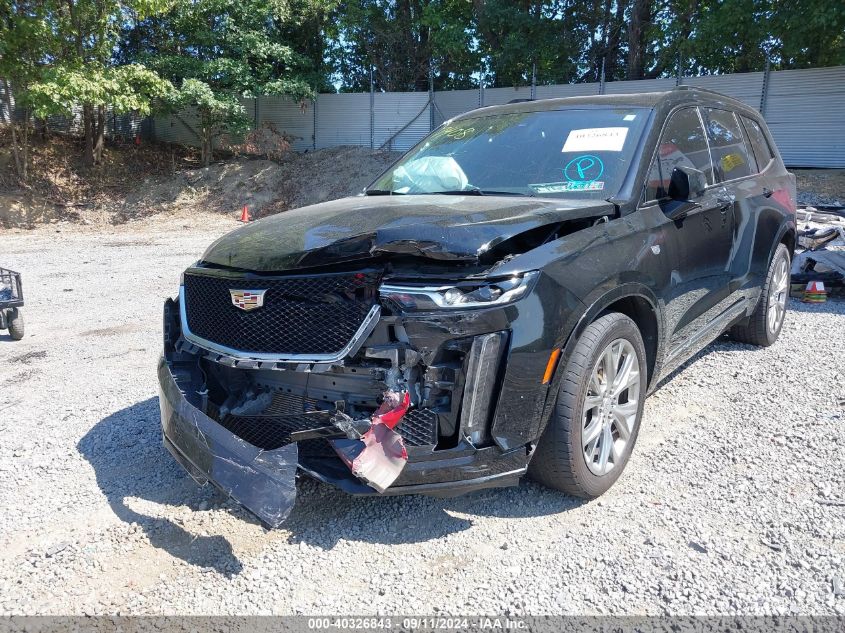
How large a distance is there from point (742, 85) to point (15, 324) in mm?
19657

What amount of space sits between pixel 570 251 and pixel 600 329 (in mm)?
418

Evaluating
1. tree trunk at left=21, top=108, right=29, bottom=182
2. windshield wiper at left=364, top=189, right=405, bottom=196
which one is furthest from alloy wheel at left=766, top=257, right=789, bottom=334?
tree trunk at left=21, top=108, right=29, bottom=182

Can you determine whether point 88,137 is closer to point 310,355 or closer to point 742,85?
point 742,85

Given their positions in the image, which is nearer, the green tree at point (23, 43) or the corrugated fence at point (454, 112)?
the green tree at point (23, 43)

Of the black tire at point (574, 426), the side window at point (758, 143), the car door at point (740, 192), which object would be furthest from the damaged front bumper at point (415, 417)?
the side window at point (758, 143)

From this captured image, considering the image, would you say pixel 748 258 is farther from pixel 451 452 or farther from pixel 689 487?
pixel 451 452

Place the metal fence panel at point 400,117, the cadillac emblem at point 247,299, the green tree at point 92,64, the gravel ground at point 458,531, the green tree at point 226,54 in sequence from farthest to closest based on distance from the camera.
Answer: the metal fence panel at point 400,117
the green tree at point 226,54
the green tree at point 92,64
the cadillac emblem at point 247,299
the gravel ground at point 458,531

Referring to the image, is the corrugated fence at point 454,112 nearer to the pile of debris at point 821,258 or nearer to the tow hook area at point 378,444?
the pile of debris at point 821,258

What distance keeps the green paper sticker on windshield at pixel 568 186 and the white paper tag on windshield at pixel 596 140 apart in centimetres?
31

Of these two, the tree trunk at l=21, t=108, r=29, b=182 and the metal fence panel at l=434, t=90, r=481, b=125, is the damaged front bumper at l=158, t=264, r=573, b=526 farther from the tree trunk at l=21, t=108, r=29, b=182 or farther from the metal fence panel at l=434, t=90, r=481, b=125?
the metal fence panel at l=434, t=90, r=481, b=125

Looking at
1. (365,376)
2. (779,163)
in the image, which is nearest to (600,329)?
(365,376)

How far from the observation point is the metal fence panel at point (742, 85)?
18.9 metres

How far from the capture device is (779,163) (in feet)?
19.1

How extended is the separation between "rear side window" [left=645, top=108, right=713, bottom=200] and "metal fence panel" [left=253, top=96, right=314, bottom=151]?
22.5 m
